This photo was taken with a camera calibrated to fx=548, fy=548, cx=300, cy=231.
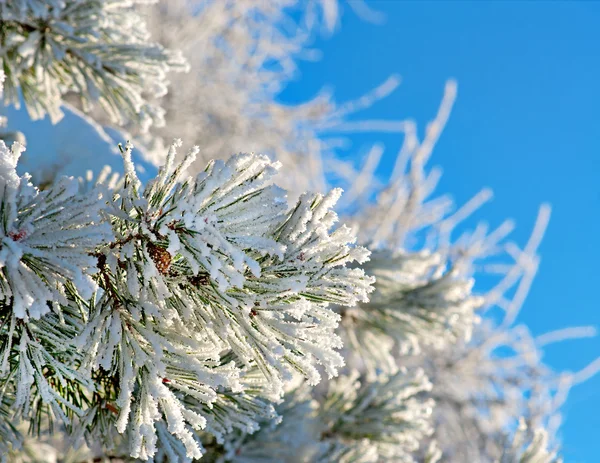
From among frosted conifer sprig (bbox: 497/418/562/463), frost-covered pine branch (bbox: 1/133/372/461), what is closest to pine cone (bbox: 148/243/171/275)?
frost-covered pine branch (bbox: 1/133/372/461)

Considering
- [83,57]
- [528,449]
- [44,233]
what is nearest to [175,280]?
[44,233]

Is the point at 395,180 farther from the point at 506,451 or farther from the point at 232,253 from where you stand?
the point at 232,253

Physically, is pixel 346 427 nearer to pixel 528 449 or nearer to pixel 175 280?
pixel 528 449

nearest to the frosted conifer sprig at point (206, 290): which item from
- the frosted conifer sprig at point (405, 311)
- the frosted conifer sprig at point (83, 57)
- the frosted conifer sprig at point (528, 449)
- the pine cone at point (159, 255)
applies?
the pine cone at point (159, 255)

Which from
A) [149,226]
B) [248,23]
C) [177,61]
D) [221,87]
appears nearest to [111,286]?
[149,226]

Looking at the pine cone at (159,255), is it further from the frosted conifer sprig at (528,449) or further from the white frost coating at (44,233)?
the frosted conifer sprig at (528,449)

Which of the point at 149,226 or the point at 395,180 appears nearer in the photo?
the point at 149,226
